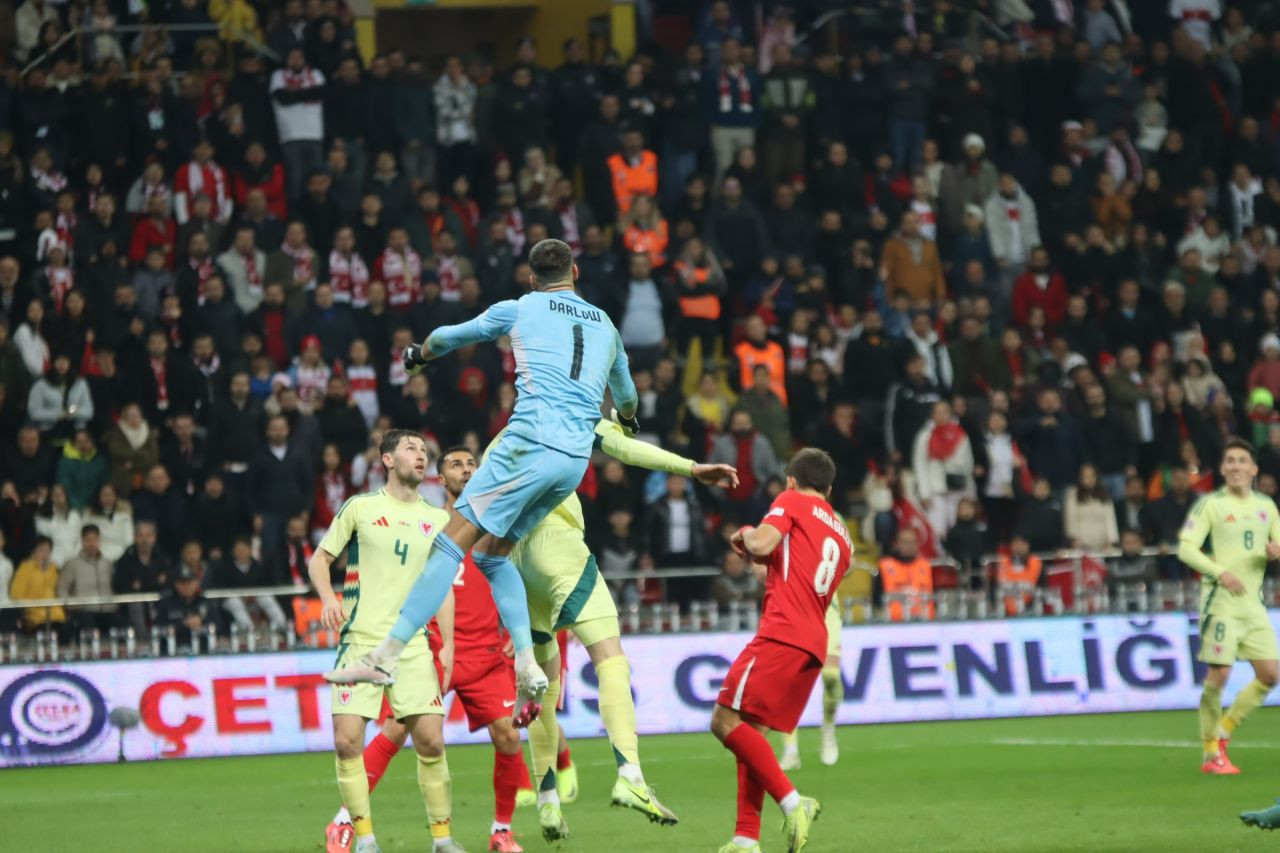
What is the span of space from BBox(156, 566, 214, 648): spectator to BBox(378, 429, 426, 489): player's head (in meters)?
8.65

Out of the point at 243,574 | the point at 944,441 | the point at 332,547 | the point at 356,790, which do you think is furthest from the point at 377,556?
the point at 944,441

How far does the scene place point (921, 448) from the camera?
22.6 m

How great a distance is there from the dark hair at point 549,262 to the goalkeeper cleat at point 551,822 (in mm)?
3160

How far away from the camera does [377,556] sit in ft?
37.1

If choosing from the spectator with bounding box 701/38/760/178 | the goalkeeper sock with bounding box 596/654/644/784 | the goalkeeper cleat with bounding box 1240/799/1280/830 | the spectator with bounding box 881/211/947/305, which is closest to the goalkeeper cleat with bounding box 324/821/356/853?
the goalkeeper sock with bounding box 596/654/644/784

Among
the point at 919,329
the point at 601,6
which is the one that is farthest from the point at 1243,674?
the point at 601,6

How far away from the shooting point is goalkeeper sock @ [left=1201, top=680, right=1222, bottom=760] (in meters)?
14.9

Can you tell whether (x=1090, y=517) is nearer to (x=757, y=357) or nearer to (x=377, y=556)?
(x=757, y=357)

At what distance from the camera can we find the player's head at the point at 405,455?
11383 millimetres

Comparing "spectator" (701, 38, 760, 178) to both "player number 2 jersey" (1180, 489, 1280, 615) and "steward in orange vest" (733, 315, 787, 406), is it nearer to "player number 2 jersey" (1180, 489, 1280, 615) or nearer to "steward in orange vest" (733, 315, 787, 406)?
"steward in orange vest" (733, 315, 787, 406)

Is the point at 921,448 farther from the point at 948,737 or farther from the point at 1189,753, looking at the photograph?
the point at 1189,753

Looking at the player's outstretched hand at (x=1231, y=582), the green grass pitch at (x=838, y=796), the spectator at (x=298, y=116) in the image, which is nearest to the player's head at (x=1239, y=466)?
the player's outstretched hand at (x=1231, y=582)

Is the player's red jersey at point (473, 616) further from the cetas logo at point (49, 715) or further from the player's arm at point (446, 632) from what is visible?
the cetas logo at point (49, 715)

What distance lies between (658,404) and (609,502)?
1.37 metres
